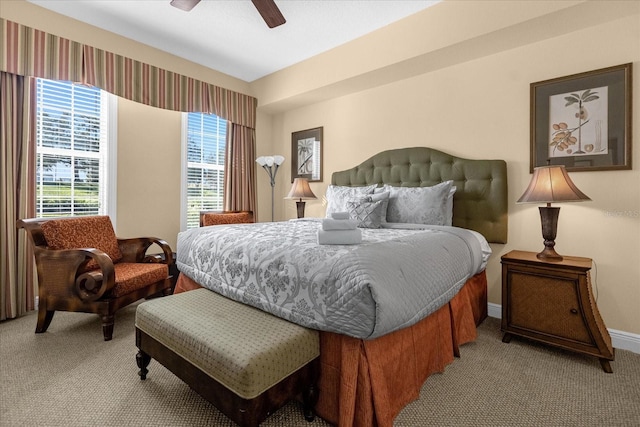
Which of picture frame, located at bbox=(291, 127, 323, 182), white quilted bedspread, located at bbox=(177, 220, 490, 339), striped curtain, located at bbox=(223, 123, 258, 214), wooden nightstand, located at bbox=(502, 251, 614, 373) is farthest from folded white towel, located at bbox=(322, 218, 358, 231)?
striped curtain, located at bbox=(223, 123, 258, 214)

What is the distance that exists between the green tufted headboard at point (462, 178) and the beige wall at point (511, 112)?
0.12 m

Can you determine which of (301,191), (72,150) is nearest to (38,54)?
(72,150)

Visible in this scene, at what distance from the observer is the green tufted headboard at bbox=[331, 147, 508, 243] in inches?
110

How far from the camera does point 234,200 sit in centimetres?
447

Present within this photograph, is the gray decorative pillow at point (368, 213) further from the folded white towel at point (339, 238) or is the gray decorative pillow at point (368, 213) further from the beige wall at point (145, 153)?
the beige wall at point (145, 153)

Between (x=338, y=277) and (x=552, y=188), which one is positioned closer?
(x=338, y=277)

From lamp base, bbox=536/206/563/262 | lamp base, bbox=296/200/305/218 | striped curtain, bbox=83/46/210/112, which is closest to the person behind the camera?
lamp base, bbox=536/206/563/262

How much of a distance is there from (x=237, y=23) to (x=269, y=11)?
3.35 ft

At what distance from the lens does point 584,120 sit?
2.43 meters

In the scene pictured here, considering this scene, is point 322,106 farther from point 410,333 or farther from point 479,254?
point 410,333

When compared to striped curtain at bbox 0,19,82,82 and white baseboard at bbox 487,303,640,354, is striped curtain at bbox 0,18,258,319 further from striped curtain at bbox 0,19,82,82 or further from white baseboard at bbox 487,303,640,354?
white baseboard at bbox 487,303,640,354

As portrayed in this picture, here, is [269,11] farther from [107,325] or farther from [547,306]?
[547,306]

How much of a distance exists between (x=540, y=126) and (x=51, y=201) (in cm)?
459

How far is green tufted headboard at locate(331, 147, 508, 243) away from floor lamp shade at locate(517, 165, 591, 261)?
47cm
